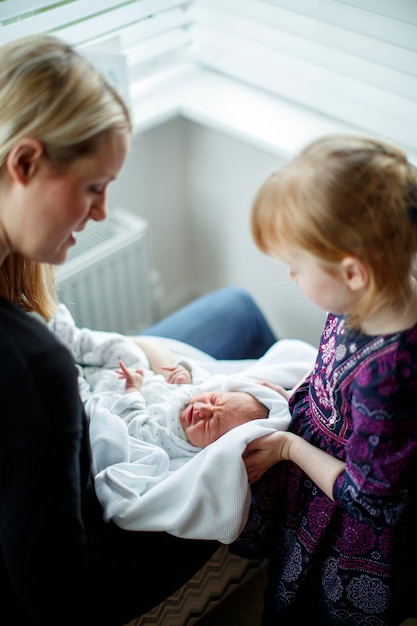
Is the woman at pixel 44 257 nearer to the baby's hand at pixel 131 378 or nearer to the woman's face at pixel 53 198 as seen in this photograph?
the woman's face at pixel 53 198

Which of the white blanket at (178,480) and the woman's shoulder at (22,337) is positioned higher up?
the woman's shoulder at (22,337)

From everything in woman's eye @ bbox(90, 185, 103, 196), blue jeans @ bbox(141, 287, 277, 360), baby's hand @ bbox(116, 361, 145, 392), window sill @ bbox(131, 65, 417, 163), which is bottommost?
blue jeans @ bbox(141, 287, 277, 360)

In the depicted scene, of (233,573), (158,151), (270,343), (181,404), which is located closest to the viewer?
(181,404)

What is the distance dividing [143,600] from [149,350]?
0.54m

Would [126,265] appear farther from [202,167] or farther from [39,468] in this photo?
[39,468]

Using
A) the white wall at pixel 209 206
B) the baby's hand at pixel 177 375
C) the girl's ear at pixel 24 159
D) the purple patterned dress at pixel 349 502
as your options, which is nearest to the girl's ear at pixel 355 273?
the purple patterned dress at pixel 349 502

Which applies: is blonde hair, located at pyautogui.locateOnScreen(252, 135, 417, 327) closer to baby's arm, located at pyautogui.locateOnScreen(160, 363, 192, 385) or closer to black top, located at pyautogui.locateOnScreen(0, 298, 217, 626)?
black top, located at pyautogui.locateOnScreen(0, 298, 217, 626)

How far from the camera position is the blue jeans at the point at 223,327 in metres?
1.73

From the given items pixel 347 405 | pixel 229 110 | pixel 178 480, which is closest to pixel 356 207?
pixel 347 405

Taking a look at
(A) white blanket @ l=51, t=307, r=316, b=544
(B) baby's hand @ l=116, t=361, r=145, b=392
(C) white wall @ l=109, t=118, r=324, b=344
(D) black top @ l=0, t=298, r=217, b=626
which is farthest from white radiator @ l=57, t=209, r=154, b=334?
(D) black top @ l=0, t=298, r=217, b=626

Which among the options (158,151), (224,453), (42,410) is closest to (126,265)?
(158,151)

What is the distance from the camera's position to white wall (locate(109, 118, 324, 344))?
2.01 m

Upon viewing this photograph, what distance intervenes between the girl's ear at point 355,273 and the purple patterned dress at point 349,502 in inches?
4.2

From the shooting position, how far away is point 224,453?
1174mm
